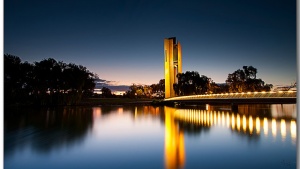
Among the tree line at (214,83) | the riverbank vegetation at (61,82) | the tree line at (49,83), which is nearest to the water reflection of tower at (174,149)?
the tree line at (214,83)

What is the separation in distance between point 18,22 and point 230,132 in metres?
7.24

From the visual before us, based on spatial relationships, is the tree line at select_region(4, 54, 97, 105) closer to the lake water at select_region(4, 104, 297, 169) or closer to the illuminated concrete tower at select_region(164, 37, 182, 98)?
the illuminated concrete tower at select_region(164, 37, 182, 98)

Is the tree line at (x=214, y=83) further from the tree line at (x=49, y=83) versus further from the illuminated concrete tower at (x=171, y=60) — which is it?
the tree line at (x=49, y=83)

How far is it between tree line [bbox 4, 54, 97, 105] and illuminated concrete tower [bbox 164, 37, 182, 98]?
214 inches

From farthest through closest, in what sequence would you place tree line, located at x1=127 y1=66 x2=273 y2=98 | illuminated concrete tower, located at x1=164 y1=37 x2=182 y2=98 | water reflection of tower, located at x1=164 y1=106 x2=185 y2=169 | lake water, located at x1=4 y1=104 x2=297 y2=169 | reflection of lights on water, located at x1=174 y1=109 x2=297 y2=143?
illuminated concrete tower, located at x1=164 y1=37 x2=182 y2=98 < tree line, located at x1=127 y1=66 x2=273 y2=98 < reflection of lights on water, located at x1=174 y1=109 x2=297 y2=143 < lake water, located at x1=4 y1=104 x2=297 y2=169 < water reflection of tower, located at x1=164 y1=106 x2=185 y2=169

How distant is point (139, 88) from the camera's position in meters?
35.5

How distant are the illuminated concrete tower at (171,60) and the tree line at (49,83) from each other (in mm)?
5427

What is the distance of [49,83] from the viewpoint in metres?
18.7

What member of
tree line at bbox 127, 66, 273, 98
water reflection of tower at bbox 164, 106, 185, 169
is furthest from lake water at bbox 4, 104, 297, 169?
tree line at bbox 127, 66, 273, 98

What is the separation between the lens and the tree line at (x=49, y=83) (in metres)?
16.8

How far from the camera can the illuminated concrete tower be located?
22003mm

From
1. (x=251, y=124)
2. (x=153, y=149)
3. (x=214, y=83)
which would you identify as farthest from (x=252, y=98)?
(x=214, y=83)

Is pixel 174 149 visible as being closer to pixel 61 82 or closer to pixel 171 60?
pixel 61 82

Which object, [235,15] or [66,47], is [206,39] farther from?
[66,47]
